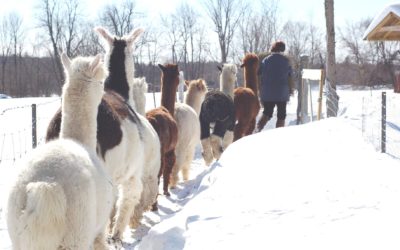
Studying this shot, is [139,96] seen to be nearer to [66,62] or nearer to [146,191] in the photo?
[146,191]

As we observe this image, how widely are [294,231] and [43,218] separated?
1815 mm

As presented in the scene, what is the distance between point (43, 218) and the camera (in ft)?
8.82

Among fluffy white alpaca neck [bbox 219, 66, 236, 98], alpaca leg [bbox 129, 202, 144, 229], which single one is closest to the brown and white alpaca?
alpaca leg [bbox 129, 202, 144, 229]

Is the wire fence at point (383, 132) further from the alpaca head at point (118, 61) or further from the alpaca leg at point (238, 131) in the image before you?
the alpaca head at point (118, 61)

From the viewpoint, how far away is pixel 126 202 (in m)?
5.35

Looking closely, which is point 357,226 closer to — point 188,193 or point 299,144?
point 299,144

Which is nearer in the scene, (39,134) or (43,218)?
(43,218)

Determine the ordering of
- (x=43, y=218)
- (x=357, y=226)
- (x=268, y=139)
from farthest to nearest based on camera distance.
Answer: (x=268, y=139), (x=357, y=226), (x=43, y=218)

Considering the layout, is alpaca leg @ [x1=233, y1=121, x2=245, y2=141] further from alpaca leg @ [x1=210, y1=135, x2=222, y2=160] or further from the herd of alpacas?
alpaca leg @ [x1=210, y1=135, x2=222, y2=160]

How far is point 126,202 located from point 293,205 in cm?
197

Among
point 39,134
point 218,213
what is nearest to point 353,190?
point 218,213

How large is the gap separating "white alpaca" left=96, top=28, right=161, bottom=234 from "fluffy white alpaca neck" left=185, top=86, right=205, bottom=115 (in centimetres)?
327

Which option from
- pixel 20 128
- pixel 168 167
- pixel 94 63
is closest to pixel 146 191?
pixel 168 167

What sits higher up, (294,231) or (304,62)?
(304,62)
